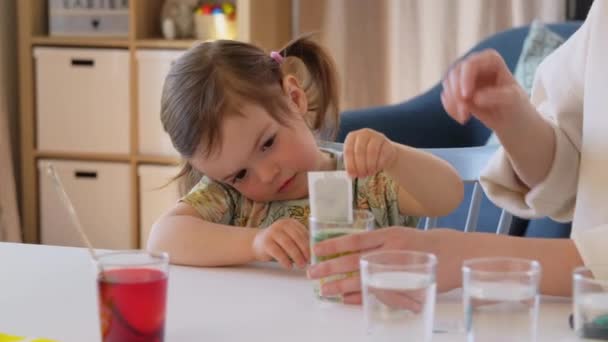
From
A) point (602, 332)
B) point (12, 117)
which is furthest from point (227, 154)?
point (12, 117)

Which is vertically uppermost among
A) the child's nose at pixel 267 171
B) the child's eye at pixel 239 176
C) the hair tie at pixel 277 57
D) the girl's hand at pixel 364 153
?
the hair tie at pixel 277 57

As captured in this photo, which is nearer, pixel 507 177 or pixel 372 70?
pixel 507 177

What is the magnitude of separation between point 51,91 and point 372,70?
113 centimetres

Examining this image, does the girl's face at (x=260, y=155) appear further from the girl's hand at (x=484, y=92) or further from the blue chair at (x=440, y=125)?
the blue chair at (x=440, y=125)

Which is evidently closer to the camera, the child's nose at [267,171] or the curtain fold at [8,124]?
the child's nose at [267,171]

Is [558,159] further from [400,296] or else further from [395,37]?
[395,37]

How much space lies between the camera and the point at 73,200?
11.8 ft

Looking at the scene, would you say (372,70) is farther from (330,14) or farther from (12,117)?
(12,117)

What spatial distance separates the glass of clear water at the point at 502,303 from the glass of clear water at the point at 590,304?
51mm

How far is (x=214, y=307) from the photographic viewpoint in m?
1.11

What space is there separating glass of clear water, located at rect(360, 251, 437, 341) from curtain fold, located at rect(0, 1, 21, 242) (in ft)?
9.02

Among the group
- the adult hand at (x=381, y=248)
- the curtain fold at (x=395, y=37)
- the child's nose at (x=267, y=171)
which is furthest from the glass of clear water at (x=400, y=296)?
the curtain fold at (x=395, y=37)

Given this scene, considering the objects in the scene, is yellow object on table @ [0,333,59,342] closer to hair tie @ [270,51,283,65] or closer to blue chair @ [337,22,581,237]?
hair tie @ [270,51,283,65]

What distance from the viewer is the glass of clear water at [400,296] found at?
3.02 feet
